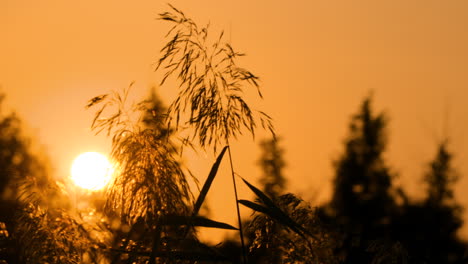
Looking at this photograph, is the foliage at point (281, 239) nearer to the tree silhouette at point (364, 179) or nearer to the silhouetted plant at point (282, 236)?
the silhouetted plant at point (282, 236)

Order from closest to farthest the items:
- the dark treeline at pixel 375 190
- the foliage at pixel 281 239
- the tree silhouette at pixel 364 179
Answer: the foliage at pixel 281 239
the dark treeline at pixel 375 190
the tree silhouette at pixel 364 179

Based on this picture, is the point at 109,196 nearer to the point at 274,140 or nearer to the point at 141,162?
the point at 141,162

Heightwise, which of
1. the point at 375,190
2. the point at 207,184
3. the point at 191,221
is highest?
the point at 375,190

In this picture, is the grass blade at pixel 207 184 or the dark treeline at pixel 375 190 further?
the dark treeline at pixel 375 190

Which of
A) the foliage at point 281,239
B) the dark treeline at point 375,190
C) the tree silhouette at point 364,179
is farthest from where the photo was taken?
the tree silhouette at point 364,179

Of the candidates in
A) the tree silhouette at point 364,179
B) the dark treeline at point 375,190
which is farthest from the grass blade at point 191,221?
the tree silhouette at point 364,179

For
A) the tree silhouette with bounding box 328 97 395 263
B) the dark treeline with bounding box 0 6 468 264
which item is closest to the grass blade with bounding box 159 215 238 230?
the dark treeline with bounding box 0 6 468 264

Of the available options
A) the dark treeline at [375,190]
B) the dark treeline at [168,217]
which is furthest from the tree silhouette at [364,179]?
the dark treeline at [168,217]

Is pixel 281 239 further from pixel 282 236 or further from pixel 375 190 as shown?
pixel 375 190

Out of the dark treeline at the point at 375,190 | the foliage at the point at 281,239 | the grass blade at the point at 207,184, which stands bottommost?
the grass blade at the point at 207,184

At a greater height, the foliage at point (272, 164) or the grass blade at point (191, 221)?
the foliage at point (272, 164)

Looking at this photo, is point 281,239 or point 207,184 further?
point 281,239

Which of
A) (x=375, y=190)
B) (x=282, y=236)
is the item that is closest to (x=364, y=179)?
(x=375, y=190)

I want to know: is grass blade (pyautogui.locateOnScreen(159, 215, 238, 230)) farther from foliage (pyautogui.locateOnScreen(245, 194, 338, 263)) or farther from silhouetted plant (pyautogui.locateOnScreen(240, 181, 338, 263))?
foliage (pyautogui.locateOnScreen(245, 194, 338, 263))
